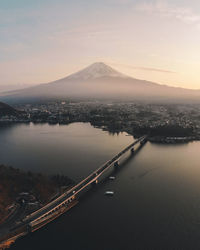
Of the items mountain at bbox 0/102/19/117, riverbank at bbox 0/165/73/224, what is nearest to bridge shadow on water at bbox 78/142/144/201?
riverbank at bbox 0/165/73/224

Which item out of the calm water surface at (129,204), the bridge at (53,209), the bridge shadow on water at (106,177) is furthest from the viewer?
the bridge shadow on water at (106,177)

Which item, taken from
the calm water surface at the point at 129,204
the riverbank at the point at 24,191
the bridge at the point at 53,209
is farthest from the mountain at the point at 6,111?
the bridge at the point at 53,209

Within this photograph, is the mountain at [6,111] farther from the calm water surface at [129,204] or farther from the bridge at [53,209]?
the bridge at [53,209]

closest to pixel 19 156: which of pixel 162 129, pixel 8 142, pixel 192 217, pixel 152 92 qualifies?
pixel 8 142

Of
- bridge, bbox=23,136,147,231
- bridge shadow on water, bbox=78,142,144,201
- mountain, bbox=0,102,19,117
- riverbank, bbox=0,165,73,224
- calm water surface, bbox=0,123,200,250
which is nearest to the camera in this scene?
calm water surface, bbox=0,123,200,250

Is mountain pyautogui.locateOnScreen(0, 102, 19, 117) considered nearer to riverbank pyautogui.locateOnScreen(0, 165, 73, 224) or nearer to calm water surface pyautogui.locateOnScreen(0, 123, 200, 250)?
calm water surface pyautogui.locateOnScreen(0, 123, 200, 250)

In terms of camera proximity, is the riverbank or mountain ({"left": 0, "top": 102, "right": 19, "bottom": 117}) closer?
the riverbank

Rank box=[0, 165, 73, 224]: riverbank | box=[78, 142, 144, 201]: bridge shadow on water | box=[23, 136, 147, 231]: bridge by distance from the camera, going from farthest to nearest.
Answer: box=[78, 142, 144, 201]: bridge shadow on water
box=[0, 165, 73, 224]: riverbank
box=[23, 136, 147, 231]: bridge

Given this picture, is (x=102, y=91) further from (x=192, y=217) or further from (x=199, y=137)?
(x=192, y=217)
